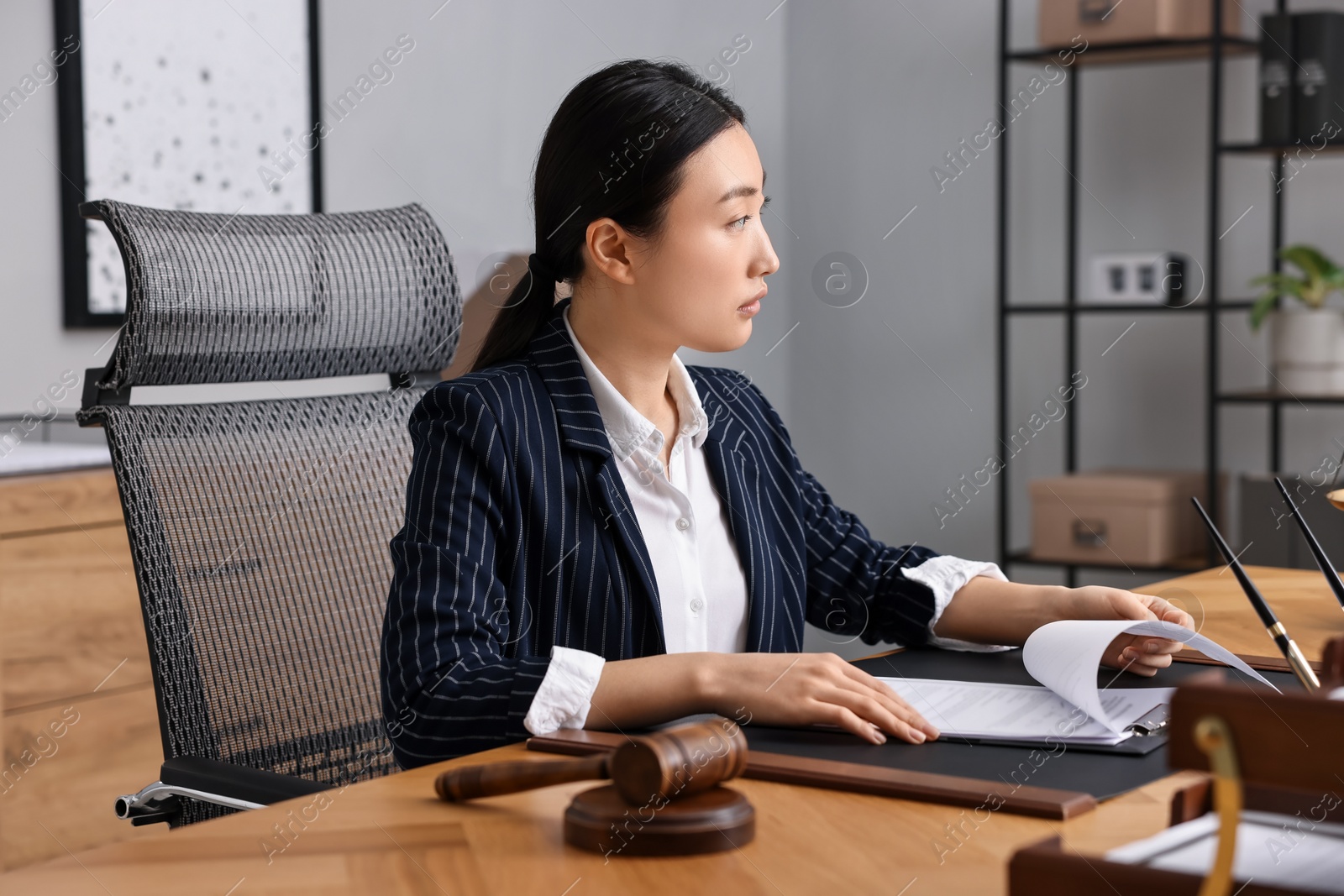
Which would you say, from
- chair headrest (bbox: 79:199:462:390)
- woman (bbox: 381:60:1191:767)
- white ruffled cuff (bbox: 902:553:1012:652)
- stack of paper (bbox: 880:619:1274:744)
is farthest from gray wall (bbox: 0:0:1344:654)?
stack of paper (bbox: 880:619:1274:744)

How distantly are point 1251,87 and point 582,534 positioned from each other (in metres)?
2.77

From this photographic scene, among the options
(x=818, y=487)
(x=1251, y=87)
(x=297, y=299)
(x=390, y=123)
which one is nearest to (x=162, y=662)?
(x=297, y=299)

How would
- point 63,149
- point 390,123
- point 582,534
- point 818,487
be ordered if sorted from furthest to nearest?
point 390,123 < point 63,149 < point 818,487 < point 582,534

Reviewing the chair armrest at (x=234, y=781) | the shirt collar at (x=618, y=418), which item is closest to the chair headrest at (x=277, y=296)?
the shirt collar at (x=618, y=418)

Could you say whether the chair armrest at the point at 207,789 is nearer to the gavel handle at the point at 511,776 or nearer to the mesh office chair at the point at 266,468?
the mesh office chair at the point at 266,468

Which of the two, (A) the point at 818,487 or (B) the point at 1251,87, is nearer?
(A) the point at 818,487

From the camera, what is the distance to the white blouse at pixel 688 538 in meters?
1.33

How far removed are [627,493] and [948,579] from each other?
1.05 feet

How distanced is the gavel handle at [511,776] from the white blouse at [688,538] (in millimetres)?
479

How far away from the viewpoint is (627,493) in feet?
4.31

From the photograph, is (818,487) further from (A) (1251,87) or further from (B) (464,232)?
(A) (1251,87)

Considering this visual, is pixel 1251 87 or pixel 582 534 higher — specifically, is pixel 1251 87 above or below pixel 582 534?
above

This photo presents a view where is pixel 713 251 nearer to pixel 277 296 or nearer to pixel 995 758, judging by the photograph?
pixel 277 296

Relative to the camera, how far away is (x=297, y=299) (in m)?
1.44
